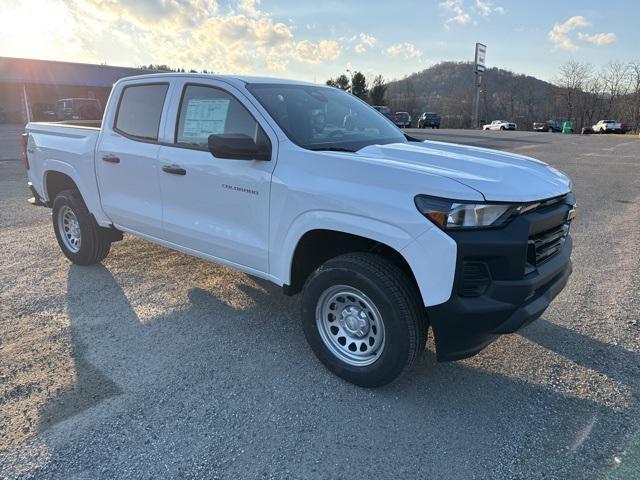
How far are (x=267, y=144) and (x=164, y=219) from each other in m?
1.40

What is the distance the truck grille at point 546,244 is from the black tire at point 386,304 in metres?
0.70

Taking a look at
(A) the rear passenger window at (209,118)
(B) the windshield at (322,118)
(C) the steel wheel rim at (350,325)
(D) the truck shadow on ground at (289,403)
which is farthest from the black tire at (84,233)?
(C) the steel wheel rim at (350,325)

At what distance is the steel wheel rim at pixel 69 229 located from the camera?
5.35 m

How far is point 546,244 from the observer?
2975 mm

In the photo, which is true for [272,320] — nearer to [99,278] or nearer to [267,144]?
[267,144]

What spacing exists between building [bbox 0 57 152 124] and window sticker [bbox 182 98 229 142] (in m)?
42.8

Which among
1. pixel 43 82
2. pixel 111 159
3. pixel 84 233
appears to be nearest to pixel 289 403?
pixel 111 159

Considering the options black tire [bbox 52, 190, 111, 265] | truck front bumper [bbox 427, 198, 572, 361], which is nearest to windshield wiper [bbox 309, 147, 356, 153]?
truck front bumper [bbox 427, 198, 572, 361]

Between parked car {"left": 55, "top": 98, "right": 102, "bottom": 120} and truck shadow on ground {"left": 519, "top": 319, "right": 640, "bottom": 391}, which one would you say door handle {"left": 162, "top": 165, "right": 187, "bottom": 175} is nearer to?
truck shadow on ground {"left": 519, "top": 319, "right": 640, "bottom": 391}

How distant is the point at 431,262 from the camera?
2639 mm

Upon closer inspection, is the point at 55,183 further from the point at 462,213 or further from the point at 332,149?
the point at 462,213

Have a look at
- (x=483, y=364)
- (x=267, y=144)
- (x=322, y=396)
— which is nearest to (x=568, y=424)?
(x=483, y=364)

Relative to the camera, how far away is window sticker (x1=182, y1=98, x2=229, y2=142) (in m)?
3.75

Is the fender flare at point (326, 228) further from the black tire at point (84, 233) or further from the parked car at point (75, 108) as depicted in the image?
the parked car at point (75, 108)
